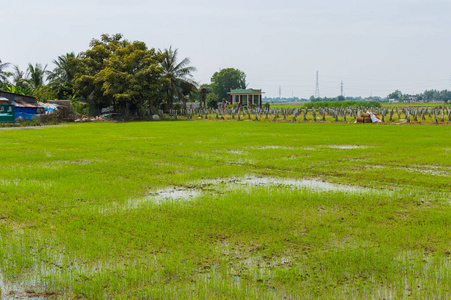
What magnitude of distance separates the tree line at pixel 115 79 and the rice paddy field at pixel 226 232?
30720 millimetres

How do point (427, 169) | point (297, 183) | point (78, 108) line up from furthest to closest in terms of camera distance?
point (78, 108) → point (427, 169) → point (297, 183)

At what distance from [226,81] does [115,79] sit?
56900 millimetres

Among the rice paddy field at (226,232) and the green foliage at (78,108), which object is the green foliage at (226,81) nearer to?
the green foliage at (78,108)

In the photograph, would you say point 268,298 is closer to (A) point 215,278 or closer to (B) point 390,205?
(A) point 215,278

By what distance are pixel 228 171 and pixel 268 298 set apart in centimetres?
681

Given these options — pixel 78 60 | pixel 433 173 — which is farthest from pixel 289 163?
pixel 78 60

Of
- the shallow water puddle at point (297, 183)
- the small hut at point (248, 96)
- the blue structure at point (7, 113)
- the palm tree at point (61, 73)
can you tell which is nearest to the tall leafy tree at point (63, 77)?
the palm tree at point (61, 73)

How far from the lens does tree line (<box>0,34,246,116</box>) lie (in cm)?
4084

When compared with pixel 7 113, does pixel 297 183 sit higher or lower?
lower

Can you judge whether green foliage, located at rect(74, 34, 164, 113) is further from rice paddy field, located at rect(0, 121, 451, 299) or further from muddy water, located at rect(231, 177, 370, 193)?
muddy water, located at rect(231, 177, 370, 193)

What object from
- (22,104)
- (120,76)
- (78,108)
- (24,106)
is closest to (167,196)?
(24,106)

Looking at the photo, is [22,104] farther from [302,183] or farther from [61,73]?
[302,183]

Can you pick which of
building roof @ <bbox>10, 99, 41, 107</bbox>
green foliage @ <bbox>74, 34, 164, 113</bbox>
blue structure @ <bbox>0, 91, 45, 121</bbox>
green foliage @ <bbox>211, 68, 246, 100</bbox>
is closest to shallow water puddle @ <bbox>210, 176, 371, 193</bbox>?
blue structure @ <bbox>0, 91, 45, 121</bbox>

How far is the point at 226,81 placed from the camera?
9588cm
